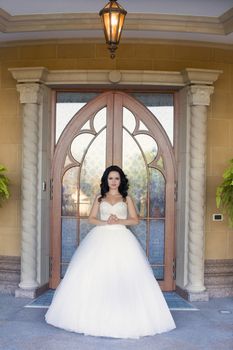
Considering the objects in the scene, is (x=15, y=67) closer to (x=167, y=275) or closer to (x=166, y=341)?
(x=167, y=275)

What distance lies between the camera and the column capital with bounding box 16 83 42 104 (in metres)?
5.38

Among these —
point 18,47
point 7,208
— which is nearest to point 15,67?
point 18,47

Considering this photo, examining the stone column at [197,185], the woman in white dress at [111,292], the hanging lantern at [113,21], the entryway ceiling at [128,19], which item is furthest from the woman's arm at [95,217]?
the entryway ceiling at [128,19]

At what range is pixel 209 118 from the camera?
5.61 m

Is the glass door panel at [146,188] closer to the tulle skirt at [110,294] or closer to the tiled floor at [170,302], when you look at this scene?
the tiled floor at [170,302]

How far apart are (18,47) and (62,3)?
1.09 metres

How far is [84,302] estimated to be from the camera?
4.18 meters

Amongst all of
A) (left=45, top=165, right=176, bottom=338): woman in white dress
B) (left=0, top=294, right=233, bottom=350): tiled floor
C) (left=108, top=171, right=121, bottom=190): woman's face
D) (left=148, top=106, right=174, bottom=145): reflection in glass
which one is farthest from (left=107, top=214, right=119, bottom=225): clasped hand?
(left=148, top=106, right=174, bottom=145): reflection in glass

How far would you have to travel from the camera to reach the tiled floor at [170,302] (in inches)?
200

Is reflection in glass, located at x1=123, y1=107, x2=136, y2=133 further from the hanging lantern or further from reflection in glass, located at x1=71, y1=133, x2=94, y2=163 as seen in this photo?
the hanging lantern

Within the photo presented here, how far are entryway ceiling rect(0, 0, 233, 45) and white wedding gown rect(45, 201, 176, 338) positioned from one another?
2086 mm

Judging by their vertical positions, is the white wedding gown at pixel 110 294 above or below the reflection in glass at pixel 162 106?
below

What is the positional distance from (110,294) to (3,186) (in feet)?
5.79

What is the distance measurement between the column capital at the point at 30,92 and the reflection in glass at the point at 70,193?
0.90 metres
